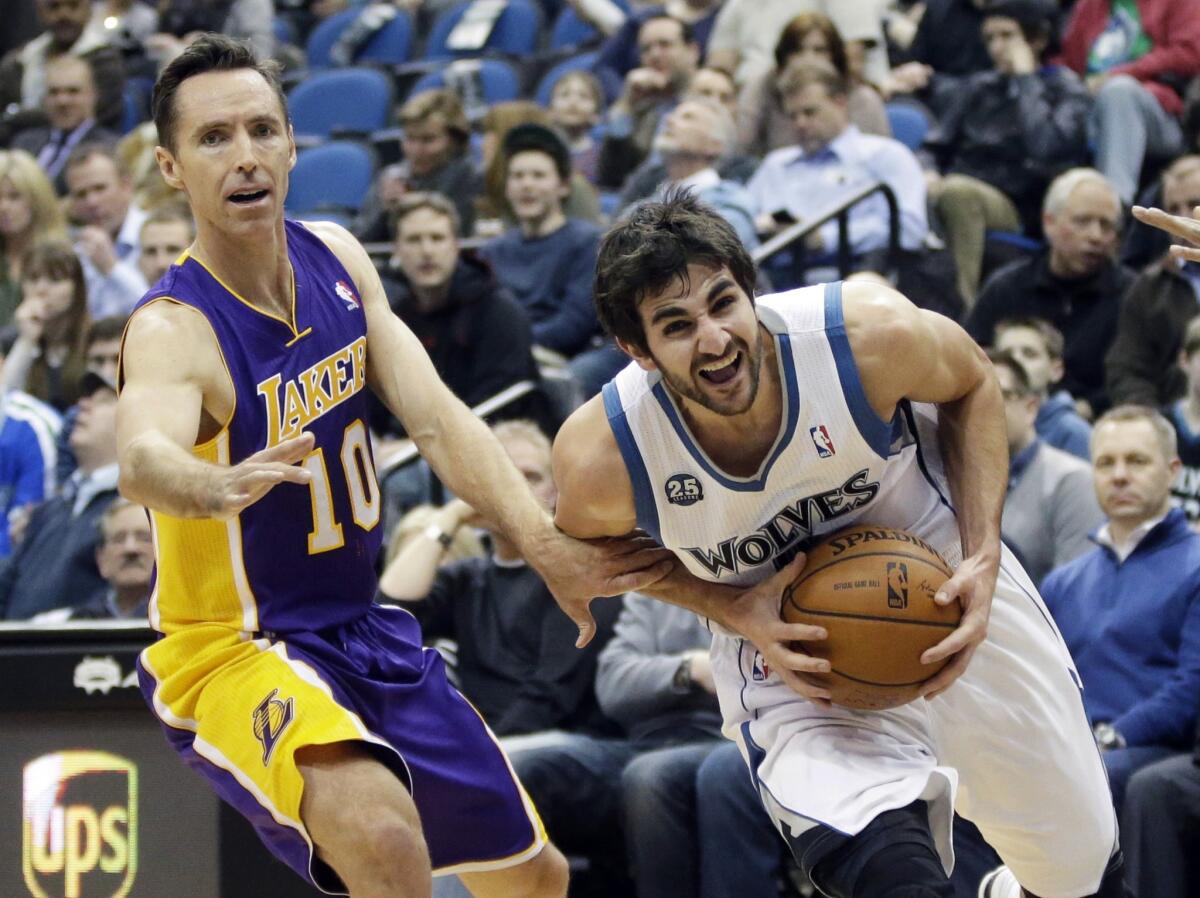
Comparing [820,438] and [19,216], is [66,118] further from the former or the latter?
[820,438]

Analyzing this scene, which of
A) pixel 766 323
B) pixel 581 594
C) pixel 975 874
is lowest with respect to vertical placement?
pixel 975 874

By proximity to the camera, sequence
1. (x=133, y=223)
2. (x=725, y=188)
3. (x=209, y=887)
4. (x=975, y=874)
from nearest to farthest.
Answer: (x=209, y=887) < (x=975, y=874) < (x=725, y=188) < (x=133, y=223)

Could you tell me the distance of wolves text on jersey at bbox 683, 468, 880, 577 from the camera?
3.68m

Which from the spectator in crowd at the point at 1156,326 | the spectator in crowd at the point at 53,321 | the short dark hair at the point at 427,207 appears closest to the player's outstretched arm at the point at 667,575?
the spectator in crowd at the point at 1156,326

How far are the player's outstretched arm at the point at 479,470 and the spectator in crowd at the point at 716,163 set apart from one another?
4.33 metres

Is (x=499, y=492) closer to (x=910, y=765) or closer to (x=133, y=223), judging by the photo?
(x=910, y=765)

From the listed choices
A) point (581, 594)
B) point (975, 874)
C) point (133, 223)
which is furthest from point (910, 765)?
point (133, 223)

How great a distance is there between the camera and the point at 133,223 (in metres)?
8.89

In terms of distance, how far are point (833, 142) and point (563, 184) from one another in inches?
48.6

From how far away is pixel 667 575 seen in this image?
3773 mm

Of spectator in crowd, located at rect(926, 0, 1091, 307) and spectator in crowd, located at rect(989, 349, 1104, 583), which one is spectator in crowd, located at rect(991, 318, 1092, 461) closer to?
spectator in crowd, located at rect(989, 349, 1104, 583)

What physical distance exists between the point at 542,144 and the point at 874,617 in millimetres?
4863

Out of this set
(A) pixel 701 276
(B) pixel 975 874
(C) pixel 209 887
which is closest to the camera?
(A) pixel 701 276

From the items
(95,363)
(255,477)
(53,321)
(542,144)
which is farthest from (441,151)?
(255,477)
